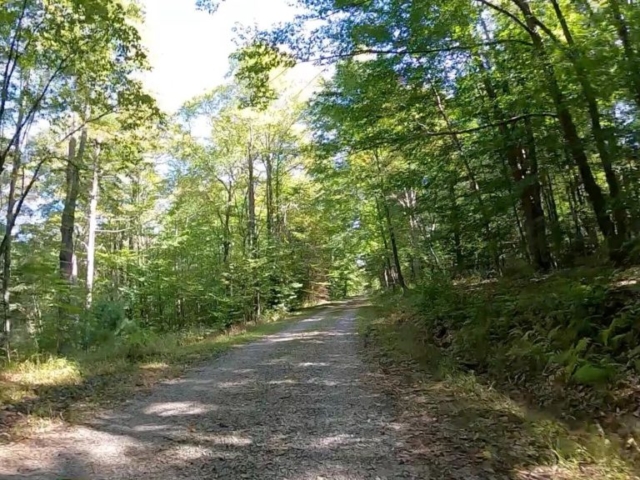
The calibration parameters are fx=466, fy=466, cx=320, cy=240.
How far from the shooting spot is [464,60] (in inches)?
410

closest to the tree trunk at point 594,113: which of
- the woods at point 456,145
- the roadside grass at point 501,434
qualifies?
the woods at point 456,145

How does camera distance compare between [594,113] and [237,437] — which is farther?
[594,113]

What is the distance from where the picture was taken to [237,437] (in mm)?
4598

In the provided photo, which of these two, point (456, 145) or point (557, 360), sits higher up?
point (456, 145)

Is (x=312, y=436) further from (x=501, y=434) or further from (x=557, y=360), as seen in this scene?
(x=557, y=360)

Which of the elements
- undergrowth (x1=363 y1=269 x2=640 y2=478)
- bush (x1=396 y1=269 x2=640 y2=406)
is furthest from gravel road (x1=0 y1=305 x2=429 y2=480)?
bush (x1=396 y1=269 x2=640 y2=406)

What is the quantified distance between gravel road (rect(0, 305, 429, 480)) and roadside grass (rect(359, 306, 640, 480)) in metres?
0.44

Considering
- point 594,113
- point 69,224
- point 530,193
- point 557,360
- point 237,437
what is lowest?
point 237,437

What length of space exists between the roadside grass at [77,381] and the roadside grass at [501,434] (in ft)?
12.9

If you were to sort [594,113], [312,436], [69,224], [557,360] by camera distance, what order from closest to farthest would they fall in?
[312,436]
[557,360]
[594,113]
[69,224]

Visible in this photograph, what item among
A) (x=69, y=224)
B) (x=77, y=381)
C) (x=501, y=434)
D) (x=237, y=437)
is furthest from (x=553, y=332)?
(x=69, y=224)

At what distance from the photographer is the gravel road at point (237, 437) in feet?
12.4

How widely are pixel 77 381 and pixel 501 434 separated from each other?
6.11 meters

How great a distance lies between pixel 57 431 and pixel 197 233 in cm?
2288
